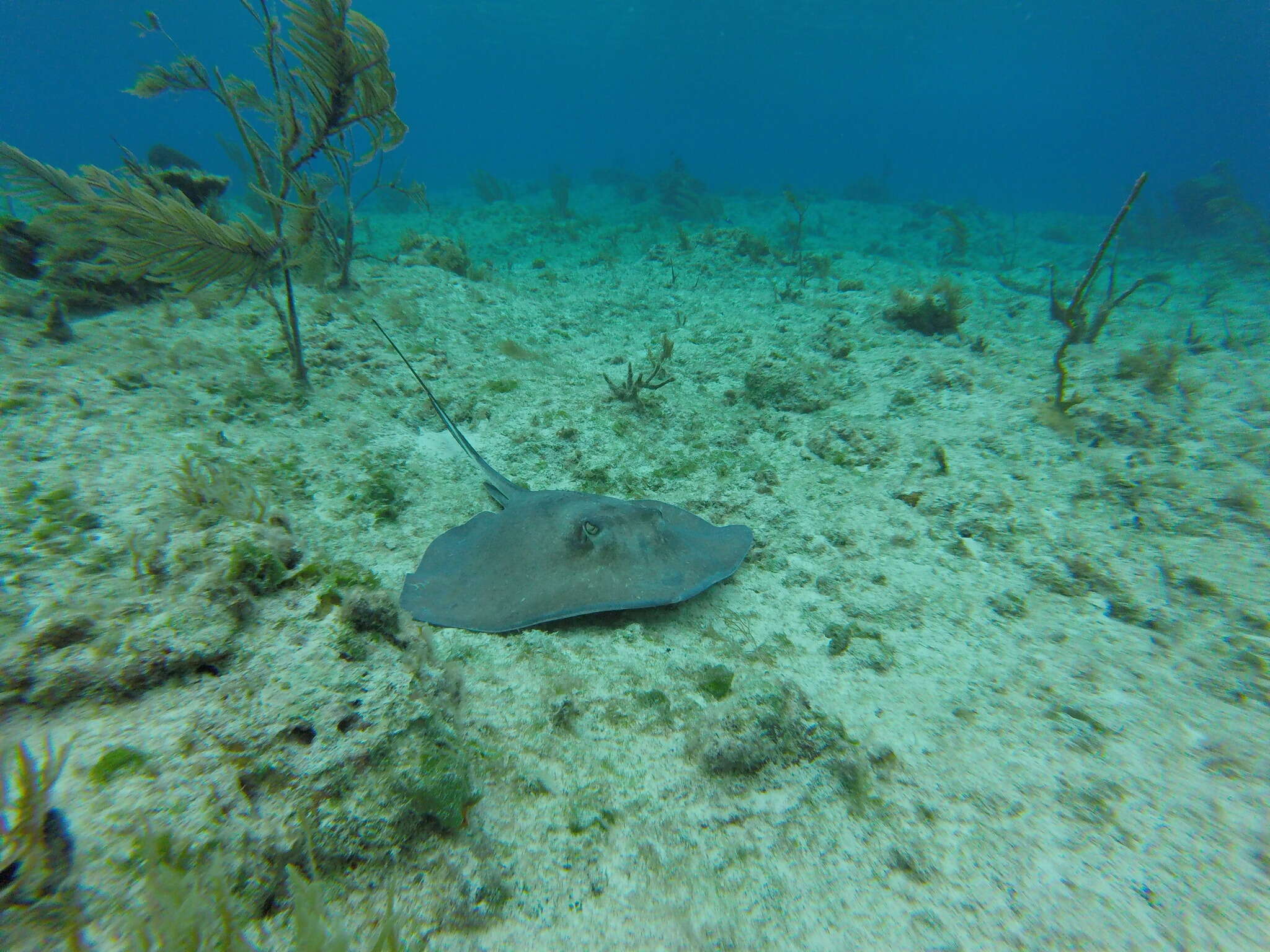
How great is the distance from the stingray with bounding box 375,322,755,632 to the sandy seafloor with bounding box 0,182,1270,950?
24cm

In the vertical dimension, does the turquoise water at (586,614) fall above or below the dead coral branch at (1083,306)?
below

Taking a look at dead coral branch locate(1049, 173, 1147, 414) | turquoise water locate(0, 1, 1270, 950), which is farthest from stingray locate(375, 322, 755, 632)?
dead coral branch locate(1049, 173, 1147, 414)

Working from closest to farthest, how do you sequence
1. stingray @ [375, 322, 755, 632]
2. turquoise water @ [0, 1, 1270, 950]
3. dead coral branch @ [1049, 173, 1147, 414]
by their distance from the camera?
1. turquoise water @ [0, 1, 1270, 950]
2. stingray @ [375, 322, 755, 632]
3. dead coral branch @ [1049, 173, 1147, 414]

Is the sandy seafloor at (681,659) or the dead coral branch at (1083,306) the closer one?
the sandy seafloor at (681,659)

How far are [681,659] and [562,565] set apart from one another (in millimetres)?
959

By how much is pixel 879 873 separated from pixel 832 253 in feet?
45.7

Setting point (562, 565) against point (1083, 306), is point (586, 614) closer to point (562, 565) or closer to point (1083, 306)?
point (562, 565)

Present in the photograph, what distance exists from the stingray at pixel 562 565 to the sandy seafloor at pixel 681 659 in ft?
0.78

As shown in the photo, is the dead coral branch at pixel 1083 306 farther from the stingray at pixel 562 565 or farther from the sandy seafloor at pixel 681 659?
the stingray at pixel 562 565

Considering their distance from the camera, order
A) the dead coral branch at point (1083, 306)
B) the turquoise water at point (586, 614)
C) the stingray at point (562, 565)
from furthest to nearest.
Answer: the dead coral branch at point (1083, 306) → the stingray at point (562, 565) → the turquoise water at point (586, 614)

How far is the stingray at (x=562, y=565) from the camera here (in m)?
2.94

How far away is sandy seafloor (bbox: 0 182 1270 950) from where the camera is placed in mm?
1608

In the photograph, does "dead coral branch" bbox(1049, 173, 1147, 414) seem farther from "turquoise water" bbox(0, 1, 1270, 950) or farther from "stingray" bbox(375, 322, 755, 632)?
"stingray" bbox(375, 322, 755, 632)

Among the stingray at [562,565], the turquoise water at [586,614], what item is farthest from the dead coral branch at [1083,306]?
the stingray at [562,565]
